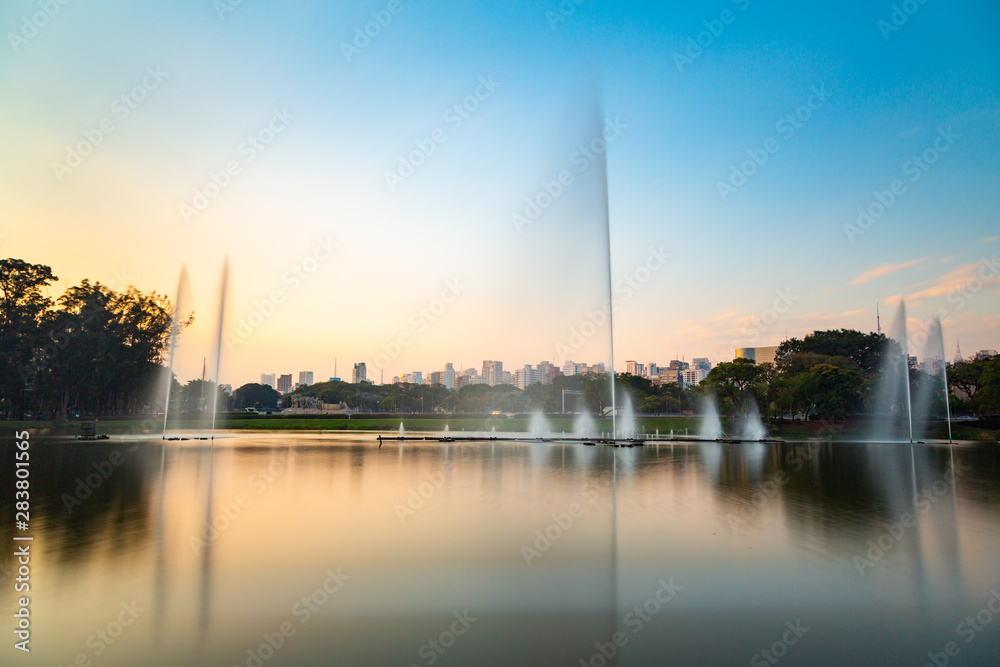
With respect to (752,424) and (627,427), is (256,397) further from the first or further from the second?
(752,424)

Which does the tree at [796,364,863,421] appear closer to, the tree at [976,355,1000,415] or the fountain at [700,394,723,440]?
the fountain at [700,394,723,440]

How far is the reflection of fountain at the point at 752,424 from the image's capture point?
5484cm

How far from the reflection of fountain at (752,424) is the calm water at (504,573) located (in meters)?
36.7

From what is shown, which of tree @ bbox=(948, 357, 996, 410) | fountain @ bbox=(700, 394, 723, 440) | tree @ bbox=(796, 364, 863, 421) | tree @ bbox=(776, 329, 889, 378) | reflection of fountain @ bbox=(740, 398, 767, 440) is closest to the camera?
reflection of fountain @ bbox=(740, 398, 767, 440)

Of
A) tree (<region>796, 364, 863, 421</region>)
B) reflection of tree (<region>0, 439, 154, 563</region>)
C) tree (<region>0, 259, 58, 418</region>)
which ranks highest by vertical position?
tree (<region>0, 259, 58, 418</region>)

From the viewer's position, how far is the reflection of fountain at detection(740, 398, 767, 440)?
54.8 meters

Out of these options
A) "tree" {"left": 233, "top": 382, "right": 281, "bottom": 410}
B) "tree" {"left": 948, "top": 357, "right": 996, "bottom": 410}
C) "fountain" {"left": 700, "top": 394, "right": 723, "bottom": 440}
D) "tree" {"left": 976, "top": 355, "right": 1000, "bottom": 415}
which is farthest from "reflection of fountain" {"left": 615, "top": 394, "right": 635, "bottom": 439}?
"tree" {"left": 233, "top": 382, "right": 281, "bottom": 410}

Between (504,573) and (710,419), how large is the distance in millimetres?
57965

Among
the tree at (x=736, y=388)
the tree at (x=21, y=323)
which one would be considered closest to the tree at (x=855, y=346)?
the tree at (x=736, y=388)

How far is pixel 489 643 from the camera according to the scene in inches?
264

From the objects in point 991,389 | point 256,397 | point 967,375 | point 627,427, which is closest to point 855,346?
point 967,375

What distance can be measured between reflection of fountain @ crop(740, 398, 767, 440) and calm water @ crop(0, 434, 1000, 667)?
3675 centimetres

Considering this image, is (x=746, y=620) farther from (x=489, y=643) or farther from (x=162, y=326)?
(x=162, y=326)

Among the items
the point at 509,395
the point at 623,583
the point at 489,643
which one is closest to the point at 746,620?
the point at 623,583
